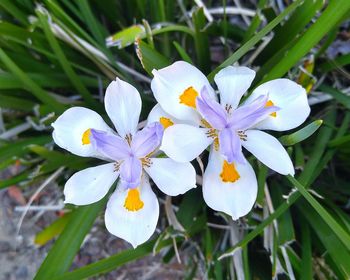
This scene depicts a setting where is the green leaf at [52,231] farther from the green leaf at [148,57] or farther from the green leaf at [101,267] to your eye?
the green leaf at [148,57]

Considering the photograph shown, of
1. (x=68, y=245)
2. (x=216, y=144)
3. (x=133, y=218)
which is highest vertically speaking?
(x=216, y=144)

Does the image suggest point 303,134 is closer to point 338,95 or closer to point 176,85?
point 176,85

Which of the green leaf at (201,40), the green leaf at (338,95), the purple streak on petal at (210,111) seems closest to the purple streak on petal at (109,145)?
the purple streak on petal at (210,111)

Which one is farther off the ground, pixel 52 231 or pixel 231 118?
pixel 231 118

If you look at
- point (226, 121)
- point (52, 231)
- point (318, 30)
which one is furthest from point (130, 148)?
point (52, 231)

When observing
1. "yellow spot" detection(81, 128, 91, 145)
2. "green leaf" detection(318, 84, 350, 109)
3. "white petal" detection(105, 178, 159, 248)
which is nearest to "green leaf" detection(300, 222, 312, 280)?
"green leaf" detection(318, 84, 350, 109)
